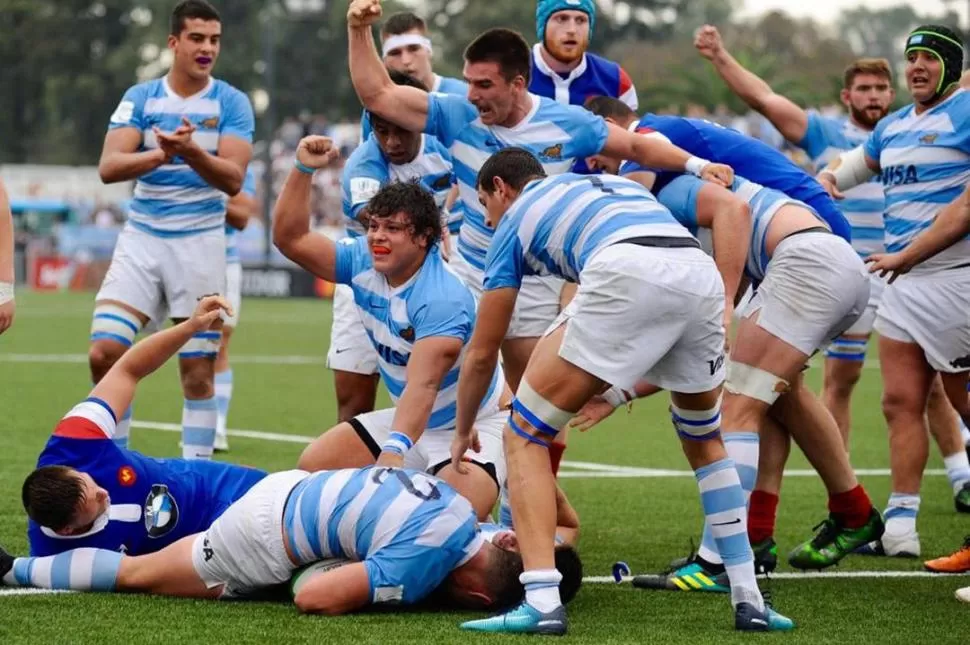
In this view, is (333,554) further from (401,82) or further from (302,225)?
(401,82)

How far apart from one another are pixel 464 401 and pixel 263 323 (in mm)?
20043

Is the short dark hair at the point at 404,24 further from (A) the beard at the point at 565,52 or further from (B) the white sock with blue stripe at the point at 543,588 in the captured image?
(B) the white sock with blue stripe at the point at 543,588

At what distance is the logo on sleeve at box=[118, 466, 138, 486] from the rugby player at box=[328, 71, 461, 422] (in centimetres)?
211

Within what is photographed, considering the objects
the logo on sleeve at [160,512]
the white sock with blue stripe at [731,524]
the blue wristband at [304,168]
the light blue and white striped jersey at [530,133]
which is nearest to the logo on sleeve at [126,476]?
the logo on sleeve at [160,512]

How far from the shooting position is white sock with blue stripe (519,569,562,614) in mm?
5789

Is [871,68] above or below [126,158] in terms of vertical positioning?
above

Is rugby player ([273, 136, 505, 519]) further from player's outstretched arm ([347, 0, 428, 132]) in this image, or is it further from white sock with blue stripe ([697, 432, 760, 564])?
white sock with blue stripe ([697, 432, 760, 564])

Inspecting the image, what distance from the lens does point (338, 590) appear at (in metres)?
6.03

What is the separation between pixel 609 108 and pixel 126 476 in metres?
3.08

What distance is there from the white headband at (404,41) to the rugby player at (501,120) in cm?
192

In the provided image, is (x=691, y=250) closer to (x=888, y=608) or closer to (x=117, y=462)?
(x=888, y=608)

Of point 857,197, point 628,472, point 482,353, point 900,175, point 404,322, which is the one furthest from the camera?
point 857,197

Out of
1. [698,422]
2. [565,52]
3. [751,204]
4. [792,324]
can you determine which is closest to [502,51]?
[751,204]

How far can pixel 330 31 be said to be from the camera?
58.9 metres
